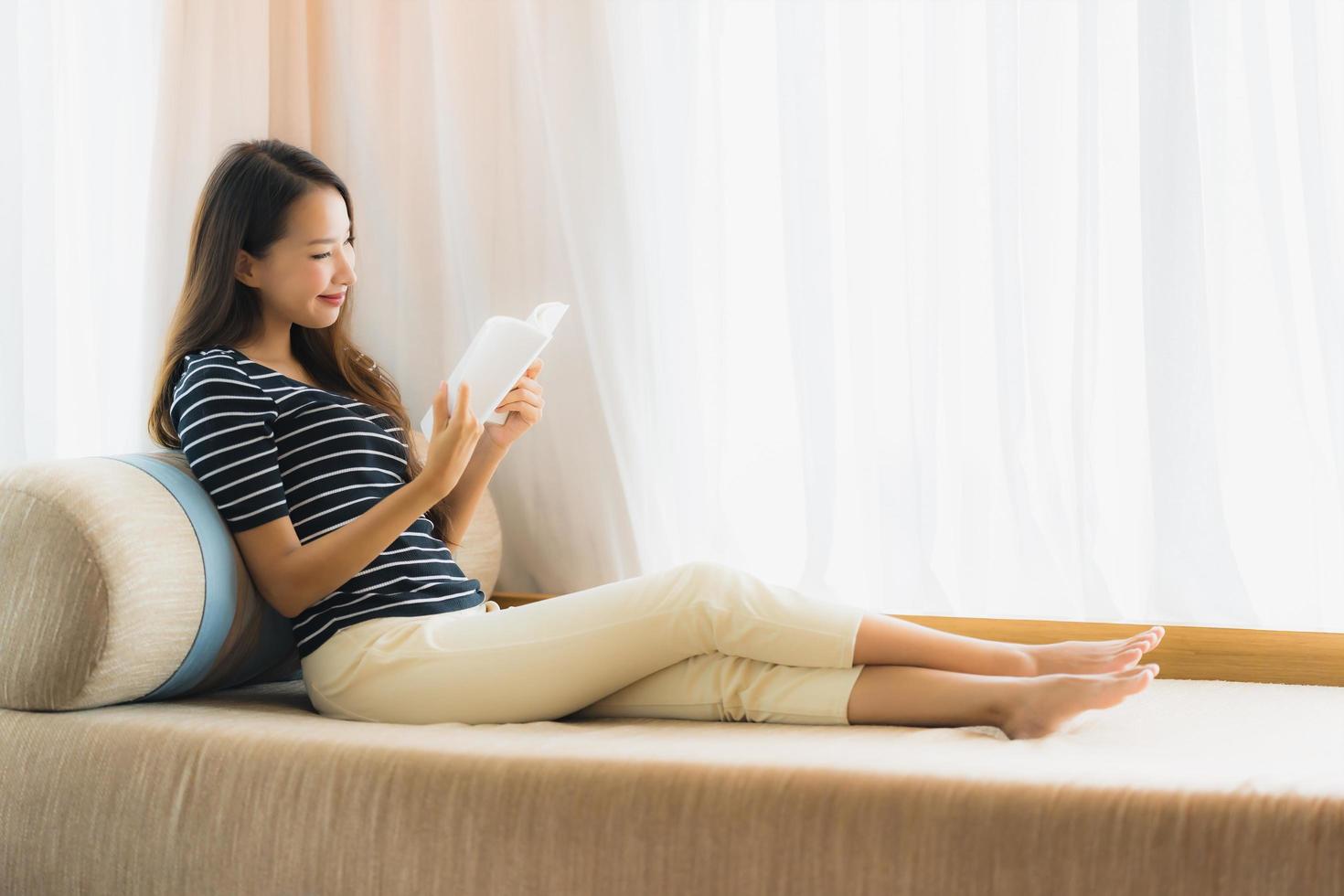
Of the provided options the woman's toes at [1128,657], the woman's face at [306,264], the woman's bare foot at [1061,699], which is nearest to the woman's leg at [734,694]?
the woman's bare foot at [1061,699]

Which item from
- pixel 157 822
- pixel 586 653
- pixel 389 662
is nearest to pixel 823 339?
A: pixel 586 653

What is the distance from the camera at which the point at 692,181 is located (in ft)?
5.83

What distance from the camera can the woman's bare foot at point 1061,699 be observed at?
1080mm

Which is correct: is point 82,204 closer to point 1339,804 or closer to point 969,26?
point 969,26

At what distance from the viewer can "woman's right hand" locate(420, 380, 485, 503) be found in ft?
4.03

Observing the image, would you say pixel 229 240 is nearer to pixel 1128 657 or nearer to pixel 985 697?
pixel 985 697

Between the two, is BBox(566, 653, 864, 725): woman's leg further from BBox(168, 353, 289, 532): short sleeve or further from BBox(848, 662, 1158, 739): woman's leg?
BBox(168, 353, 289, 532): short sleeve

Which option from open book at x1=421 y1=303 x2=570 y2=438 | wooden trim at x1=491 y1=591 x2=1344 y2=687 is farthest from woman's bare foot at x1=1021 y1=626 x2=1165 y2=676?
open book at x1=421 y1=303 x2=570 y2=438

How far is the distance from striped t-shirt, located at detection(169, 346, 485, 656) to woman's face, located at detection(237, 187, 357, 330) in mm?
89

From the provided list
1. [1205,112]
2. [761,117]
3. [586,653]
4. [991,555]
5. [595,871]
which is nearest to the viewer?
[595,871]

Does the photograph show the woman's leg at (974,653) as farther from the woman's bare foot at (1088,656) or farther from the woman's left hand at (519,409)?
the woman's left hand at (519,409)

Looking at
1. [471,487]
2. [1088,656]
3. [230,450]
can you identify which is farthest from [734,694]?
[230,450]

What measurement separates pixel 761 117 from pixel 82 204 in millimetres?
1069

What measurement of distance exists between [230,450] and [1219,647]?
1263 millimetres
